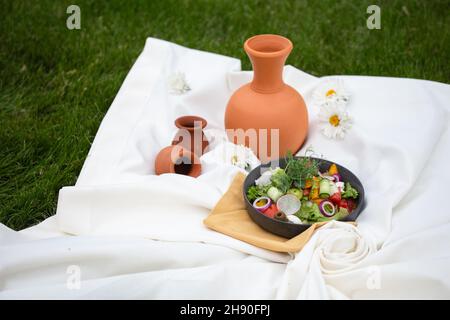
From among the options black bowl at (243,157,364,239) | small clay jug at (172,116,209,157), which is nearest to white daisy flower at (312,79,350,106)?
black bowl at (243,157,364,239)

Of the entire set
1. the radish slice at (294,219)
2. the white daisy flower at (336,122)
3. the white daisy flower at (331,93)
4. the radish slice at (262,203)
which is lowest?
the radish slice at (294,219)

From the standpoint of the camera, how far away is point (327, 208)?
1782 millimetres

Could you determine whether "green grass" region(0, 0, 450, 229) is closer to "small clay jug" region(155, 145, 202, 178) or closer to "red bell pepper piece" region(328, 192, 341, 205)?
"small clay jug" region(155, 145, 202, 178)

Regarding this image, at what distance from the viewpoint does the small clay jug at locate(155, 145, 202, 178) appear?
198 cm

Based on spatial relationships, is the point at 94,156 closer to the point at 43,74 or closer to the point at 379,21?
the point at 43,74

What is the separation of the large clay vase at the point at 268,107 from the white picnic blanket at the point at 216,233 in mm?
138

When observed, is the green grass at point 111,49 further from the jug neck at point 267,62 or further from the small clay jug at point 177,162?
the jug neck at point 267,62

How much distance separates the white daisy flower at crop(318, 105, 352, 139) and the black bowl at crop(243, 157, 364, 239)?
0.21 m

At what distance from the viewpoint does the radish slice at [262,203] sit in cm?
176

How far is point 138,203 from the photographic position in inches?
70.6

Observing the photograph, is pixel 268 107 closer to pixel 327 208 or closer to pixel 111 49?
pixel 327 208

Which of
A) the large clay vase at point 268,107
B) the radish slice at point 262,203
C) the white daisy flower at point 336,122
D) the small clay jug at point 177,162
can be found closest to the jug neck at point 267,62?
the large clay vase at point 268,107

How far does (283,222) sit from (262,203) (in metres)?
0.13
